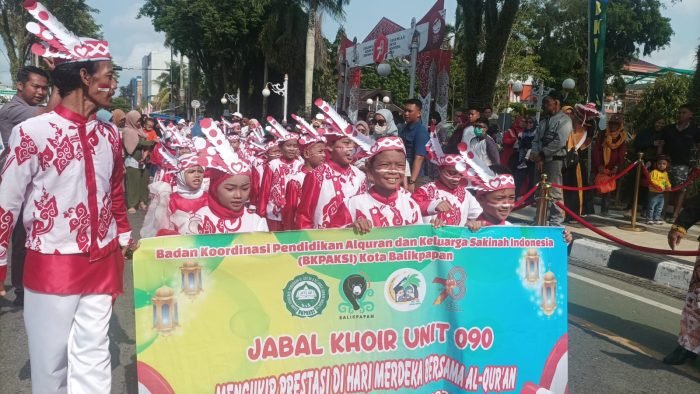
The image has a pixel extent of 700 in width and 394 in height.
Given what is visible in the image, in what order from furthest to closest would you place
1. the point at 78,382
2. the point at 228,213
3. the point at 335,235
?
the point at 228,213 < the point at 335,235 < the point at 78,382

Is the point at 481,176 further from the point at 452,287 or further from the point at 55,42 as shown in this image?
the point at 55,42

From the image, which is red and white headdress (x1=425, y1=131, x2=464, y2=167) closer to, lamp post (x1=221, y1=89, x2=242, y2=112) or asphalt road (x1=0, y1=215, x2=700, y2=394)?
asphalt road (x1=0, y1=215, x2=700, y2=394)

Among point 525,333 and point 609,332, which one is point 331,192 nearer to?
point 525,333

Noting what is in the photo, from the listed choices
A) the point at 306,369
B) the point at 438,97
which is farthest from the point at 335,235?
the point at 438,97

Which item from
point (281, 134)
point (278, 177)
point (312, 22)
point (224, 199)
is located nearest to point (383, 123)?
point (281, 134)

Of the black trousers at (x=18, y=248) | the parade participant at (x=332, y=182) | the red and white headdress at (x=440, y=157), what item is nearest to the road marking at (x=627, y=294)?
the red and white headdress at (x=440, y=157)

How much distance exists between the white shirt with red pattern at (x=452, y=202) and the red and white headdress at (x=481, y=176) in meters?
0.31

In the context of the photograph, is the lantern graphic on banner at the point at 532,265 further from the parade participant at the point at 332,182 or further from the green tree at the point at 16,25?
the green tree at the point at 16,25

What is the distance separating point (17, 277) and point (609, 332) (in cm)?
497

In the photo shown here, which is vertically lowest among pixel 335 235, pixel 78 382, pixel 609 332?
pixel 609 332

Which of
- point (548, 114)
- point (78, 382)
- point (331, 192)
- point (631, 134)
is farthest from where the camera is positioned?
point (631, 134)

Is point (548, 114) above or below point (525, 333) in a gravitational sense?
above

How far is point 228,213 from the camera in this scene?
374 centimetres

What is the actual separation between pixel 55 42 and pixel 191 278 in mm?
1255
